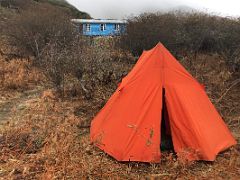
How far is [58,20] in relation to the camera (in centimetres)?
1623

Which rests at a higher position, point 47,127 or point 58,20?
point 58,20

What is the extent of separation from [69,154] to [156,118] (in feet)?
5.18

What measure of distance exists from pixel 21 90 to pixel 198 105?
637 cm

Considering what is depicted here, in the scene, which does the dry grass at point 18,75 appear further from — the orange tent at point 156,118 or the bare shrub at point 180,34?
the orange tent at point 156,118

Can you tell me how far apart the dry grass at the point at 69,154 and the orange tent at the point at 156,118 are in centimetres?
18

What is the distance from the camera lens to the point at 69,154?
6.52m

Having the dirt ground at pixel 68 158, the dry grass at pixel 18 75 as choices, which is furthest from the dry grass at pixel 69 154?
the dry grass at pixel 18 75

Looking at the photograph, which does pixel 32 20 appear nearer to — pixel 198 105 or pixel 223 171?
pixel 198 105

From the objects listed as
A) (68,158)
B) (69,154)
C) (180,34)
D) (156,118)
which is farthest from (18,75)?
(156,118)

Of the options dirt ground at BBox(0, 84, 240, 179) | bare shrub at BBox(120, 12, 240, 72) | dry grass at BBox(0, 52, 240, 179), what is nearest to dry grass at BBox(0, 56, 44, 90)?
dry grass at BBox(0, 52, 240, 179)

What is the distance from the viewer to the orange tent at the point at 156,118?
627cm

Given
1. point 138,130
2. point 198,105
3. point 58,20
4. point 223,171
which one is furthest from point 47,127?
point 58,20

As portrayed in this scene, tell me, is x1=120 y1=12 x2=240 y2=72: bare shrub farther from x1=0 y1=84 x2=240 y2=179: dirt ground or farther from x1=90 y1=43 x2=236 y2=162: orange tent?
x1=90 y1=43 x2=236 y2=162: orange tent

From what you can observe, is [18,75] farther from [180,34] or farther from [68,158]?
[180,34]
